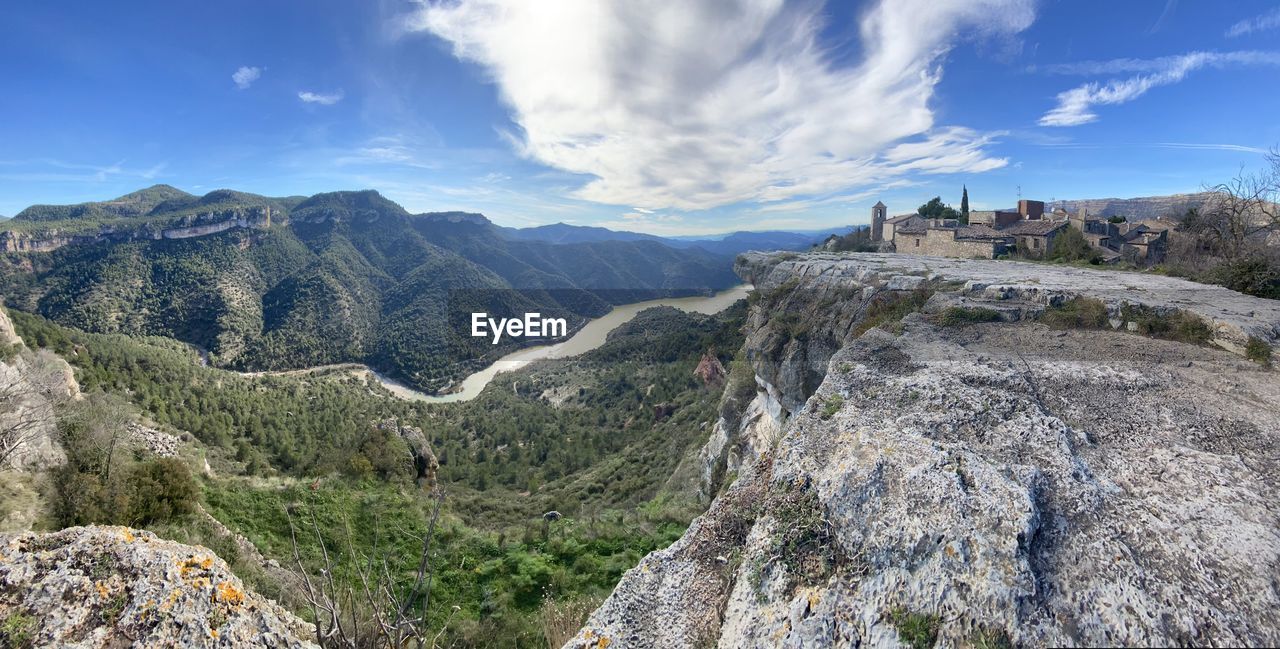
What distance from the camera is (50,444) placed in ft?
36.6

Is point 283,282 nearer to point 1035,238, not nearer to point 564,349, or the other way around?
point 564,349

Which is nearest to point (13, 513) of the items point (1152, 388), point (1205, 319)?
point (1152, 388)

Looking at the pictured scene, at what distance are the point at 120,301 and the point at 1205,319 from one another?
106 m

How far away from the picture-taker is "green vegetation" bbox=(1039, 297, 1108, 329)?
7.33m

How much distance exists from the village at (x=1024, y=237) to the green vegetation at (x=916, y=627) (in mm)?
21907

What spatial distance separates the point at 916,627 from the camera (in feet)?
9.52

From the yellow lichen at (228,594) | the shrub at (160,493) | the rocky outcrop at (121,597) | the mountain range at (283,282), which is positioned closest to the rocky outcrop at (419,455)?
the shrub at (160,493)

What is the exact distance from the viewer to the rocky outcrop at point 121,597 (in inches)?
135

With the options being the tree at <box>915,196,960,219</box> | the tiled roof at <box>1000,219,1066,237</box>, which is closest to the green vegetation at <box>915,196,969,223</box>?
the tree at <box>915,196,960,219</box>

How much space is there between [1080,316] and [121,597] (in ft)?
37.4

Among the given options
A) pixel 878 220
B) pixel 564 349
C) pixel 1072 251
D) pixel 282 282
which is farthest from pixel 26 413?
pixel 282 282

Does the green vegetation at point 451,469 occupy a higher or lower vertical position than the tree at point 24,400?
lower

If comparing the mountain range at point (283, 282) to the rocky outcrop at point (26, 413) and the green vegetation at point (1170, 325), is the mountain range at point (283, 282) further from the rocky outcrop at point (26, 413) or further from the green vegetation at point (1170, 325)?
the green vegetation at point (1170, 325)

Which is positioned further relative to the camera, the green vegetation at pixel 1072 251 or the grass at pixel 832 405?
the green vegetation at pixel 1072 251
